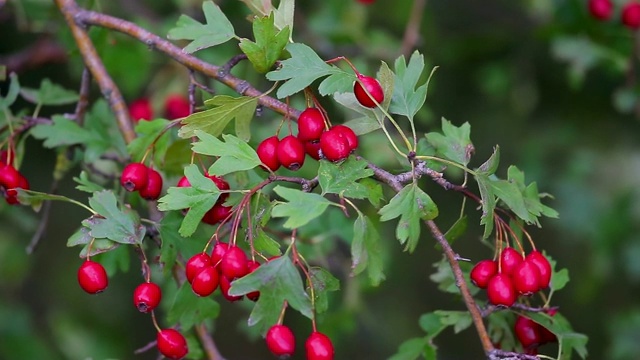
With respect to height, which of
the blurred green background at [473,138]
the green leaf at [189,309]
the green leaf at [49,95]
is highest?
the green leaf at [49,95]

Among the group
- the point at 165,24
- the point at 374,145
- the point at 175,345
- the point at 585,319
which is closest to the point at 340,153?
the point at 175,345

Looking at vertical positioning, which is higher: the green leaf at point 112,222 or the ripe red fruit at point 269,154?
the ripe red fruit at point 269,154

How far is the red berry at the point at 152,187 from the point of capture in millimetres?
1286

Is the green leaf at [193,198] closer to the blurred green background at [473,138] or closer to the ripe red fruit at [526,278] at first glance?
the ripe red fruit at [526,278]

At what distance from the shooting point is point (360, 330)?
3242mm

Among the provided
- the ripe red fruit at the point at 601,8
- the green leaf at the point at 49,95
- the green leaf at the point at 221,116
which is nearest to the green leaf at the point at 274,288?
the green leaf at the point at 221,116

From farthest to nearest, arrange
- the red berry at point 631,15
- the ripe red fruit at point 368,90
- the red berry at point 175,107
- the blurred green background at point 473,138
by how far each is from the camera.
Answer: the blurred green background at point 473,138, the red berry at point 631,15, the red berry at point 175,107, the ripe red fruit at point 368,90

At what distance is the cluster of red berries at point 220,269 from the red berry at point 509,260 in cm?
35

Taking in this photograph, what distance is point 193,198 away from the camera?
3.75 feet

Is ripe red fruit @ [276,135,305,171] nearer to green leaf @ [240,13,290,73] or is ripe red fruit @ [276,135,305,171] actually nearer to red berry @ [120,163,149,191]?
green leaf @ [240,13,290,73]

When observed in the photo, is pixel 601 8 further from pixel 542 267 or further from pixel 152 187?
pixel 152 187

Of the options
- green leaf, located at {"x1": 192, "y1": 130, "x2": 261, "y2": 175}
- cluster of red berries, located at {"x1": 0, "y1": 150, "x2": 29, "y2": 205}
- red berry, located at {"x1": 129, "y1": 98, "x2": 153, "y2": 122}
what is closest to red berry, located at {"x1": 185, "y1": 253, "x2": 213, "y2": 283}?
green leaf, located at {"x1": 192, "y1": 130, "x2": 261, "y2": 175}

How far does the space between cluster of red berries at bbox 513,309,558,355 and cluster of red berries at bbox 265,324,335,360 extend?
0.37 m

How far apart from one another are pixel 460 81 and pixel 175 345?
2143mm
